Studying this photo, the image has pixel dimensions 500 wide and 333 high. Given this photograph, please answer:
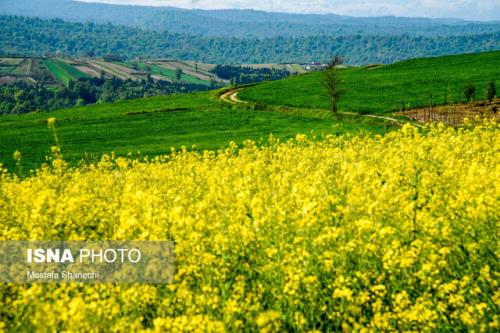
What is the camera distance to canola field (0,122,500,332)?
7797mm

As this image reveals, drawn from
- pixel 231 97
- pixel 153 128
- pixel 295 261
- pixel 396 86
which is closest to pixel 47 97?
pixel 231 97

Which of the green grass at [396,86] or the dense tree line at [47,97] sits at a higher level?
the green grass at [396,86]

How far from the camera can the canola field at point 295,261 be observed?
780 centimetres

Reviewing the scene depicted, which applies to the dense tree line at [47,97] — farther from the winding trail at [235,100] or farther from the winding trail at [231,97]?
the winding trail at [235,100]

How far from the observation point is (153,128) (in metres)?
63.9

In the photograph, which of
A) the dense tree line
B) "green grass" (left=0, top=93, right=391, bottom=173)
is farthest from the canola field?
the dense tree line

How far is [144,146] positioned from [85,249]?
146 ft

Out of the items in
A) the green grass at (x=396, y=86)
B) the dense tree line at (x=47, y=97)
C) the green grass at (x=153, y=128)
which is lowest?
the dense tree line at (x=47, y=97)

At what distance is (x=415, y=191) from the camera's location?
35.5ft

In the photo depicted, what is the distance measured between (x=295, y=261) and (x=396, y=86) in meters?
75.4

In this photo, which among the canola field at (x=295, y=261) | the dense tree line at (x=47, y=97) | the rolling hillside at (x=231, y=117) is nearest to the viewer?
the canola field at (x=295, y=261)

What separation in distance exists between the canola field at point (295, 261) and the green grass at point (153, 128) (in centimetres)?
3565

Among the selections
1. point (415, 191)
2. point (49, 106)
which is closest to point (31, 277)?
point (415, 191)

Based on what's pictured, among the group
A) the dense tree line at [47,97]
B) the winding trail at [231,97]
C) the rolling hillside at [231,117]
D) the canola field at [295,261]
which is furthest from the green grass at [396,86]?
the dense tree line at [47,97]
